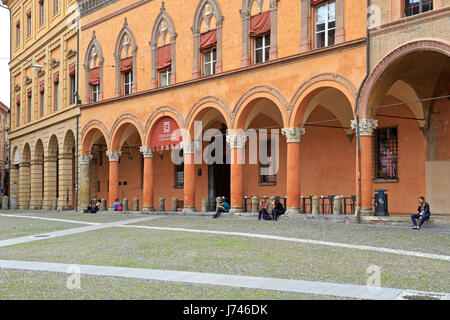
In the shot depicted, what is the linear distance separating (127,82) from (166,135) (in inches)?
211

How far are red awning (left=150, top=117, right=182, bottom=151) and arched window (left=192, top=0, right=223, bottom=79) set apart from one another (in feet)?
9.40

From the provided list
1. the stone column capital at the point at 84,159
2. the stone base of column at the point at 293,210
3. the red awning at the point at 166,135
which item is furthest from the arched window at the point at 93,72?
the stone base of column at the point at 293,210

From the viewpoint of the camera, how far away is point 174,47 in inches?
1010

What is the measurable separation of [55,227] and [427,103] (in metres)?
15.0

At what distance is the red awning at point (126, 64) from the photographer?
28.5 meters

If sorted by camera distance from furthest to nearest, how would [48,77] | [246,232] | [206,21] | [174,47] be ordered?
[48,77] < [174,47] < [206,21] < [246,232]

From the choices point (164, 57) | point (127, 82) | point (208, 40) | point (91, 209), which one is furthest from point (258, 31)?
point (91, 209)

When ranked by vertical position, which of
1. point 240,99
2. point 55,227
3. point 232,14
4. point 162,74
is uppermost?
point 232,14

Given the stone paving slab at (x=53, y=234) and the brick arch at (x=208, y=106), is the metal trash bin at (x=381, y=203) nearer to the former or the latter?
the brick arch at (x=208, y=106)

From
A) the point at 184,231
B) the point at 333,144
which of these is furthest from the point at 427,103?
the point at 184,231

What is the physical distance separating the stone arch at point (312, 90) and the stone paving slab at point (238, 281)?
10923 millimetres

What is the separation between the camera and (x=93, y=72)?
31.3 meters

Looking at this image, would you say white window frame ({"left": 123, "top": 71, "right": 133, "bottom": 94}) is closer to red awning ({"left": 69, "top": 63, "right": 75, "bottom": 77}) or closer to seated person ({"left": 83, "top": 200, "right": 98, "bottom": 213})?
red awning ({"left": 69, "top": 63, "right": 75, "bottom": 77})
